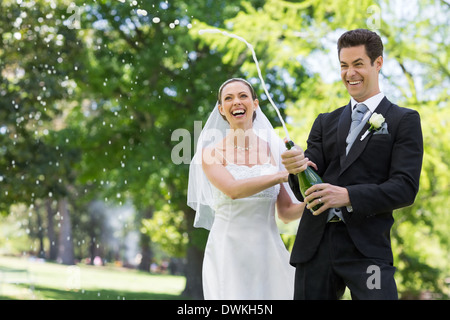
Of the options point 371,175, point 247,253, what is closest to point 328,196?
point 371,175

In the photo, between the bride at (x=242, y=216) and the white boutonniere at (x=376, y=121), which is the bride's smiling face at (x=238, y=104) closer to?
the bride at (x=242, y=216)

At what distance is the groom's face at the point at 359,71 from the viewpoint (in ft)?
8.30

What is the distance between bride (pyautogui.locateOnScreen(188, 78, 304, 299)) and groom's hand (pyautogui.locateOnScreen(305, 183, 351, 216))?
824mm

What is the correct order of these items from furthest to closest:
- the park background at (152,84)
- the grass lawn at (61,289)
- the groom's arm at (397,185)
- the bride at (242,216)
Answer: the grass lawn at (61,289), the park background at (152,84), the bride at (242,216), the groom's arm at (397,185)

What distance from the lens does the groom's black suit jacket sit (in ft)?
7.68

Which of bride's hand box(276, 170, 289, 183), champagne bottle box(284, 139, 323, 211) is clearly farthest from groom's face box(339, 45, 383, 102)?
bride's hand box(276, 170, 289, 183)

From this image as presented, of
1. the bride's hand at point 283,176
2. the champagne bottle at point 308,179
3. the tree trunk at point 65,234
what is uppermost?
the tree trunk at point 65,234

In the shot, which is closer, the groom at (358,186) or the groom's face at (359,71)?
the groom at (358,186)

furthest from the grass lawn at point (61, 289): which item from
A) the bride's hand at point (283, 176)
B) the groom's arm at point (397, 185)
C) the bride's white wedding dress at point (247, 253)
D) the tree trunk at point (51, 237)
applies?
the groom's arm at point (397, 185)

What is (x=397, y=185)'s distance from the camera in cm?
233

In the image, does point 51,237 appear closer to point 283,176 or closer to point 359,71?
point 283,176

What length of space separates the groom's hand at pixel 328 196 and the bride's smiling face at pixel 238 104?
105cm

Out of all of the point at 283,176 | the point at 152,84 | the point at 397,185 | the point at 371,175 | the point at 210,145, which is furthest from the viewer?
the point at 152,84

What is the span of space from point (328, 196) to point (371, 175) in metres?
0.25
